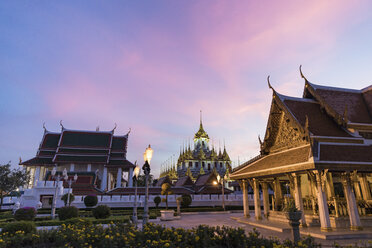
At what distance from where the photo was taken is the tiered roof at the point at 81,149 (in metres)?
38.0

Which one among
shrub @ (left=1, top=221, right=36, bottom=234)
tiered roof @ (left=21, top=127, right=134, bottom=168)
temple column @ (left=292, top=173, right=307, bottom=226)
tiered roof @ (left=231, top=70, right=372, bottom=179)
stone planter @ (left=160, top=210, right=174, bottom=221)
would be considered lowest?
stone planter @ (left=160, top=210, right=174, bottom=221)

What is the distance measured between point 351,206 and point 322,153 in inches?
108

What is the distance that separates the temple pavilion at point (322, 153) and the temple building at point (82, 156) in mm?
28908

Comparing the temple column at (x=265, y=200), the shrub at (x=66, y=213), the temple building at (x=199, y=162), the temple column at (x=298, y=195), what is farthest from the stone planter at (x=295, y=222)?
the temple building at (x=199, y=162)

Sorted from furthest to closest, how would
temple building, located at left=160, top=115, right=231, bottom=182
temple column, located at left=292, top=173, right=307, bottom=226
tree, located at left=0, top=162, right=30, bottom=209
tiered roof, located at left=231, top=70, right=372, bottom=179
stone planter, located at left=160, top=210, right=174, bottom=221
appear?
temple building, located at left=160, top=115, right=231, bottom=182 < tree, located at left=0, top=162, right=30, bottom=209 < stone planter, located at left=160, top=210, right=174, bottom=221 < temple column, located at left=292, top=173, right=307, bottom=226 < tiered roof, located at left=231, top=70, right=372, bottom=179

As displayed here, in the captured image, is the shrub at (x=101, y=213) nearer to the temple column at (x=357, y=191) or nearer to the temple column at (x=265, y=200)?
the temple column at (x=265, y=200)

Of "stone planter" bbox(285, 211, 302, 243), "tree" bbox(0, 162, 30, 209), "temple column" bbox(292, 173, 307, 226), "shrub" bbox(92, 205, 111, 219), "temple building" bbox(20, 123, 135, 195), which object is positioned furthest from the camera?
"temple building" bbox(20, 123, 135, 195)

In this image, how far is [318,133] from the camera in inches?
436

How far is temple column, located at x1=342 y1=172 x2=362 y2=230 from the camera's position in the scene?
31.9ft

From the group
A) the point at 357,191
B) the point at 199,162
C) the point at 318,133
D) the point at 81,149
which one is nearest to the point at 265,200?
the point at 357,191

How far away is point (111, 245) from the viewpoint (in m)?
5.58

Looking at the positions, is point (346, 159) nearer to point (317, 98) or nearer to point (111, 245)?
point (317, 98)

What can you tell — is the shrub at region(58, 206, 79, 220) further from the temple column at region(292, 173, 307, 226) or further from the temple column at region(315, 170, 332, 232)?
the temple column at region(315, 170, 332, 232)

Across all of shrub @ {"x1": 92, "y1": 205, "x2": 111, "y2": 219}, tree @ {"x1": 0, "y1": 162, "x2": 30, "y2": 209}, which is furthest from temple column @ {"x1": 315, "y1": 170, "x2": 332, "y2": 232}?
tree @ {"x1": 0, "y1": 162, "x2": 30, "y2": 209}
